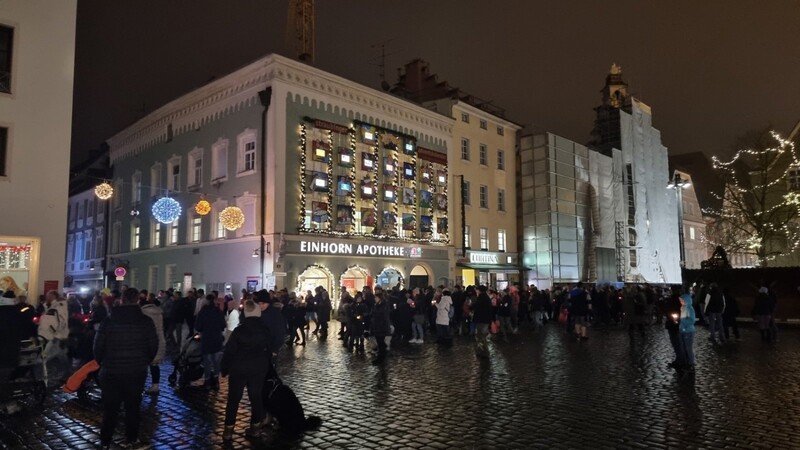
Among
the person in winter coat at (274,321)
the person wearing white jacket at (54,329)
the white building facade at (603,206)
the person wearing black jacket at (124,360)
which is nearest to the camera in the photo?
the person wearing black jacket at (124,360)

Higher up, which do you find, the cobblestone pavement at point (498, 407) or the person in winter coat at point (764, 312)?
the person in winter coat at point (764, 312)

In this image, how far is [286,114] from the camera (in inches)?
1062

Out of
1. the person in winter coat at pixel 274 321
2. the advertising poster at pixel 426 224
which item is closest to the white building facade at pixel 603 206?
the advertising poster at pixel 426 224

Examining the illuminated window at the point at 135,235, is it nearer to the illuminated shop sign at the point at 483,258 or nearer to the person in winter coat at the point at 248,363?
the illuminated shop sign at the point at 483,258

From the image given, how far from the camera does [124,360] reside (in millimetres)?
6543

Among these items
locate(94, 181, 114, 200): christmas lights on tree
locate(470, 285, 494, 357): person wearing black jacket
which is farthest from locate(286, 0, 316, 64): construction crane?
locate(470, 285, 494, 357): person wearing black jacket

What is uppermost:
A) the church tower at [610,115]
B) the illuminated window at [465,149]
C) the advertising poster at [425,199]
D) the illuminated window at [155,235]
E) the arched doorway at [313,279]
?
the church tower at [610,115]

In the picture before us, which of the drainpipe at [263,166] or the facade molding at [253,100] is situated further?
the facade molding at [253,100]

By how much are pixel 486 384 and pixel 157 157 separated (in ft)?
101

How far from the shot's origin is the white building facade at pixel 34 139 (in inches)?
722

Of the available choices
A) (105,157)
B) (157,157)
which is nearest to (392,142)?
(157,157)

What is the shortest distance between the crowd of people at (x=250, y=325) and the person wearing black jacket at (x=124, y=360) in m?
0.01

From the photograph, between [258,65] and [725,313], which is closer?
[725,313]

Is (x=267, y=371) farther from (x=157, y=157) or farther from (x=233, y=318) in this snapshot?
(x=157, y=157)
